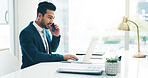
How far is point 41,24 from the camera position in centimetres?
281

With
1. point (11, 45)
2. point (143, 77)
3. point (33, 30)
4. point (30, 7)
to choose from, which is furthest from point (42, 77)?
point (30, 7)

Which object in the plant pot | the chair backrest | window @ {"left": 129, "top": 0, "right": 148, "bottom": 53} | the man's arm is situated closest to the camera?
the plant pot

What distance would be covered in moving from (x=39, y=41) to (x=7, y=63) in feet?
1.86

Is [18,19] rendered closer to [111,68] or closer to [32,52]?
[32,52]

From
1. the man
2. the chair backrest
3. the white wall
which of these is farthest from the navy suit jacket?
the white wall

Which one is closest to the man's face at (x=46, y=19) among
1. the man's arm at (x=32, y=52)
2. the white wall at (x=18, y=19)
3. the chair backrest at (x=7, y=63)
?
the man's arm at (x=32, y=52)

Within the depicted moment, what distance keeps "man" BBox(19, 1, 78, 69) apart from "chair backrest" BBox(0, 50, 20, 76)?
0.28 m

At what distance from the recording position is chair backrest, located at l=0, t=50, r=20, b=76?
219 centimetres

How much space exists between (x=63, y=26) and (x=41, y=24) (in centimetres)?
236

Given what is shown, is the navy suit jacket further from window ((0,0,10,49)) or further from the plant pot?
window ((0,0,10,49))

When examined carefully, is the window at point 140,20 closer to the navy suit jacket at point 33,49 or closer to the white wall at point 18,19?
the white wall at point 18,19

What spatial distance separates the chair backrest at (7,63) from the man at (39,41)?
284 mm

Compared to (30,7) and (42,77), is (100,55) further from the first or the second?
(30,7)

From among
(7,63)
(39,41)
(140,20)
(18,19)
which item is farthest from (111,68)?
(140,20)
